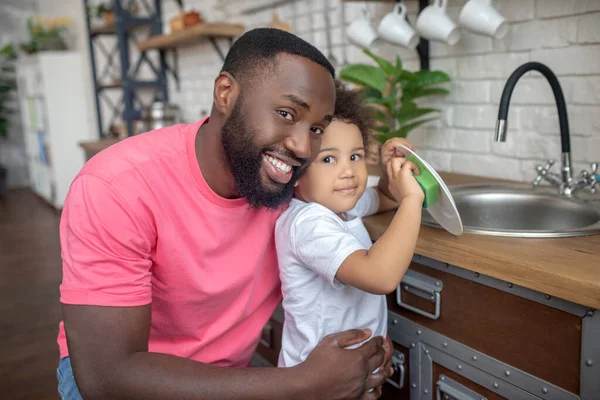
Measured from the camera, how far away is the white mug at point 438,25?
1588 mm

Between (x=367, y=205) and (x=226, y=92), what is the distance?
1.52 ft

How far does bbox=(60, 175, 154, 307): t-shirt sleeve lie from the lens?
2.97 feet

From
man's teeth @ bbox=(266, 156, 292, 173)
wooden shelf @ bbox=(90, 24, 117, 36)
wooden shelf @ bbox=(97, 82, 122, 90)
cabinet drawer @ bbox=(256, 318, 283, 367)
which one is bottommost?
cabinet drawer @ bbox=(256, 318, 283, 367)

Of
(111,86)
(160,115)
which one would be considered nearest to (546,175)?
(160,115)

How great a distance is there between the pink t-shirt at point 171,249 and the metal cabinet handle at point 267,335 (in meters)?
0.30

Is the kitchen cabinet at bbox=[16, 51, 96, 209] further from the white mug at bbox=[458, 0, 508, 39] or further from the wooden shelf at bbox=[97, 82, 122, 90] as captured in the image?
the white mug at bbox=[458, 0, 508, 39]

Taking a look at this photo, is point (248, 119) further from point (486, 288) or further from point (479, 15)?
point (479, 15)

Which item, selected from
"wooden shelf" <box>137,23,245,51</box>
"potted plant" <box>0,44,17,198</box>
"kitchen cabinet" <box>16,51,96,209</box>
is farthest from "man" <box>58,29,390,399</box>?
"potted plant" <box>0,44,17,198</box>

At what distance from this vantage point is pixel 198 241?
3.43ft

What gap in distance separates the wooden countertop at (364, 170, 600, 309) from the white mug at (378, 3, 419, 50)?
31.9 inches

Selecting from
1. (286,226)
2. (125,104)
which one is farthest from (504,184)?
(125,104)

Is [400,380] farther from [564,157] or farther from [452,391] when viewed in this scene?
[564,157]

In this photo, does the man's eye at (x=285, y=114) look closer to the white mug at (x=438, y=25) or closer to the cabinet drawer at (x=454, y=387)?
the cabinet drawer at (x=454, y=387)

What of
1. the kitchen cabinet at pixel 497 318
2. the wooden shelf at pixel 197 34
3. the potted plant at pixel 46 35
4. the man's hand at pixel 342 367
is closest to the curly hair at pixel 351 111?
the kitchen cabinet at pixel 497 318
